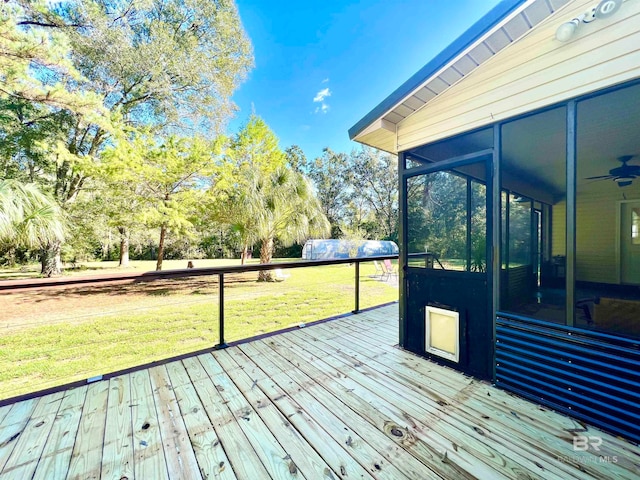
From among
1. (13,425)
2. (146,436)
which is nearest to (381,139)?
(146,436)

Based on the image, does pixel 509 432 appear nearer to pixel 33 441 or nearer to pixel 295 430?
pixel 295 430

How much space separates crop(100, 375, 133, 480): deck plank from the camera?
1.35 m

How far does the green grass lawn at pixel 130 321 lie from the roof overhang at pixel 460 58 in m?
3.26

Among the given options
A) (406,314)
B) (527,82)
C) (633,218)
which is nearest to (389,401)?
(406,314)

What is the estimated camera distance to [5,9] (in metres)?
4.90

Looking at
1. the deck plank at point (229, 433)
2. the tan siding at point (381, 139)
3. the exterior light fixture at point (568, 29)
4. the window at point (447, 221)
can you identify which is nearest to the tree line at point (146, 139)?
the tan siding at point (381, 139)

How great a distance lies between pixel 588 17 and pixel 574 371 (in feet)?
7.67

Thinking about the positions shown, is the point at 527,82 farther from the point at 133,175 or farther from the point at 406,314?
the point at 133,175

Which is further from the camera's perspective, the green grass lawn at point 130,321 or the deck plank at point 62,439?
the green grass lawn at point 130,321

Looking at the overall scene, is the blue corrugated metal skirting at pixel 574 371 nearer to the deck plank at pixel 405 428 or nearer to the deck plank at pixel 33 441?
the deck plank at pixel 405 428

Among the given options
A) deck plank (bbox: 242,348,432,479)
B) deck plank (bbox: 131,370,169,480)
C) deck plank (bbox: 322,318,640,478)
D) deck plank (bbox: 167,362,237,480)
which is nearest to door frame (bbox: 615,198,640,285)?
deck plank (bbox: 322,318,640,478)

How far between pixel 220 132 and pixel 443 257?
35.0 ft

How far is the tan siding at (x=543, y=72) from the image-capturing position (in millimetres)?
1616

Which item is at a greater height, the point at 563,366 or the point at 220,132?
the point at 220,132
